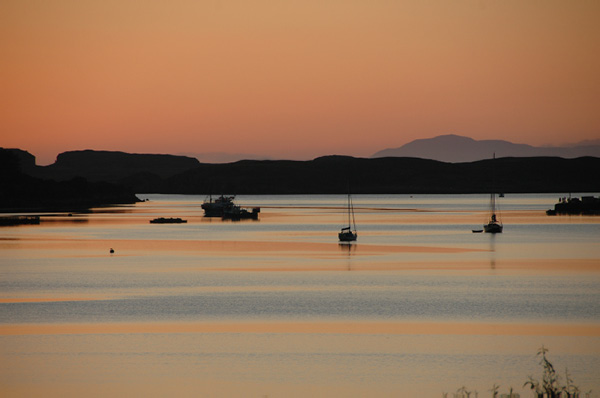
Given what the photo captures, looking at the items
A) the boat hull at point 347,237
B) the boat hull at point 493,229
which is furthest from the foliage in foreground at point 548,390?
the boat hull at point 493,229

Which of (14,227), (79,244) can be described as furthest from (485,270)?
(14,227)

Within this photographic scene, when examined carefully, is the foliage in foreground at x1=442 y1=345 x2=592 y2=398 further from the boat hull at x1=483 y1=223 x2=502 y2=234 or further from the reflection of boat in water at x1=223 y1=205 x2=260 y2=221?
the reflection of boat in water at x1=223 y1=205 x2=260 y2=221

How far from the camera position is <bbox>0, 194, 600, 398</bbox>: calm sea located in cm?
2445

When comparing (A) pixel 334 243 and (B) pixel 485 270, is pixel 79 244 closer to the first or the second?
(A) pixel 334 243

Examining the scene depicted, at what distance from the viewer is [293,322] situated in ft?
113

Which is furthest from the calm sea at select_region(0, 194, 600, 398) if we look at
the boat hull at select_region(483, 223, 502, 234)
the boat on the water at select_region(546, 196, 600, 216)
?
the boat on the water at select_region(546, 196, 600, 216)

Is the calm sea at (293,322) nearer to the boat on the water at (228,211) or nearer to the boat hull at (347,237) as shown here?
the boat hull at (347,237)

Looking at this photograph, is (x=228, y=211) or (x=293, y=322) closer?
(x=293, y=322)

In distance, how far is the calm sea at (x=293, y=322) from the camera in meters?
24.5

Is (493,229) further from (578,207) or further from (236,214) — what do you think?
(578,207)

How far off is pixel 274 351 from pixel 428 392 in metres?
6.91

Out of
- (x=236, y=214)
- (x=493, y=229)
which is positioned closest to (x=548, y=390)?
(x=493, y=229)

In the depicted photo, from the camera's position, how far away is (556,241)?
287ft

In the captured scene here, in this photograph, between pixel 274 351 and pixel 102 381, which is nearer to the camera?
pixel 102 381
